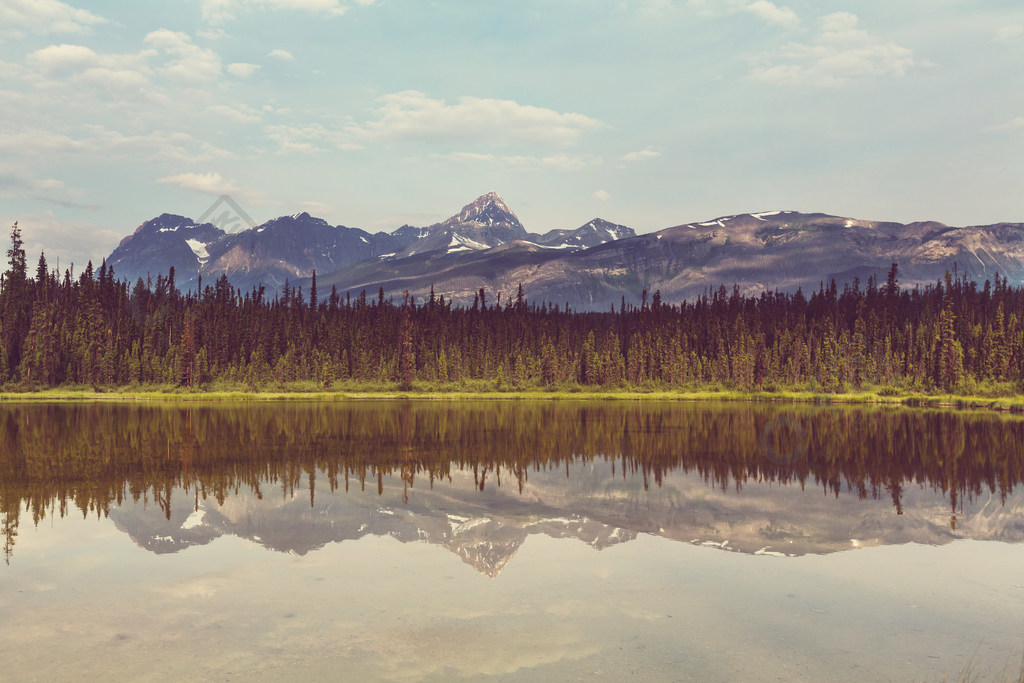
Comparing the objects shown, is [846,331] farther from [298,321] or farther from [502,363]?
[298,321]

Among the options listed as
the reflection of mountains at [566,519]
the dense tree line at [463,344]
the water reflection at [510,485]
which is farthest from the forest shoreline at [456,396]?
the reflection of mountains at [566,519]

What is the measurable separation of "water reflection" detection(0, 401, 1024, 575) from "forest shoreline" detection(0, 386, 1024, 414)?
178 ft

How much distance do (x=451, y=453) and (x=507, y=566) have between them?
2026 cm

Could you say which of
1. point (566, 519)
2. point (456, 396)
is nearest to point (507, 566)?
point (566, 519)

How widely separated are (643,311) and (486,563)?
169m

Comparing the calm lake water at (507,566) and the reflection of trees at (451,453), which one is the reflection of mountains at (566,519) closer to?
the calm lake water at (507,566)

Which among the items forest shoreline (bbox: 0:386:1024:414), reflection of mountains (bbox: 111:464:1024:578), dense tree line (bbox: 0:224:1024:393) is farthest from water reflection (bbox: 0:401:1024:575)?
dense tree line (bbox: 0:224:1024:393)

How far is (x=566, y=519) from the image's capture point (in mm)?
21234

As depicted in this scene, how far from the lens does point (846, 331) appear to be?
141 meters

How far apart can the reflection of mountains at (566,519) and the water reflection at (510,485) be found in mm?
81

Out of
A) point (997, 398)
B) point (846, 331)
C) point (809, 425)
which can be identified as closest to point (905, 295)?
point (846, 331)

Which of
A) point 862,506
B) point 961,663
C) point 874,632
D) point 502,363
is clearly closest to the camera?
point 961,663

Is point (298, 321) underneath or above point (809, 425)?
above

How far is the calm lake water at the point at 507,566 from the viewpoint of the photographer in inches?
436
